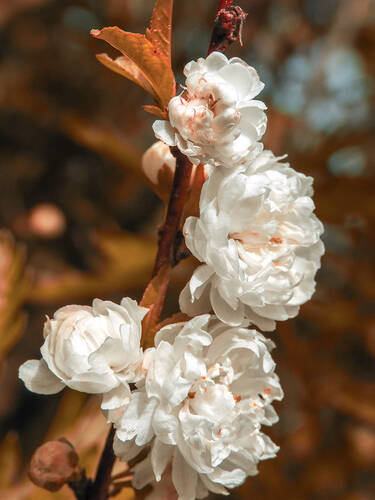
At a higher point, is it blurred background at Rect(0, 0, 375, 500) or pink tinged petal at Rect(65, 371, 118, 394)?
blurred background at Rect(0, 0, 375, 500)

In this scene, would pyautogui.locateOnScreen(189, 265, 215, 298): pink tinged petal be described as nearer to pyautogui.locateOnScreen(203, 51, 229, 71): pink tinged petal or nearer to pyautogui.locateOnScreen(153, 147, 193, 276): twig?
pyautogui.locateOnScreen(153, 147, 193, 276): twig

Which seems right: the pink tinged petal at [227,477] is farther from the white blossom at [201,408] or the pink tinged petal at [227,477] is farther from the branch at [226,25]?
the branch at [226,25]

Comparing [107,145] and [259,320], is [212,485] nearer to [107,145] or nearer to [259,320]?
[259,320]

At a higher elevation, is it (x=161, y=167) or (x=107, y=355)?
(x=161, y=167)

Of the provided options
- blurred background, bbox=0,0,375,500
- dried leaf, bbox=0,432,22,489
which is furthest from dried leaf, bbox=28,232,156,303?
dried leaf, bbox=0,432,22,489

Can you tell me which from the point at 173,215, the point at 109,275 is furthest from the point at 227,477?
the point at 109,275
